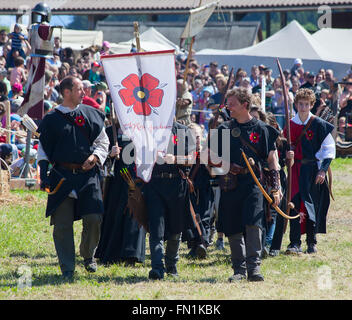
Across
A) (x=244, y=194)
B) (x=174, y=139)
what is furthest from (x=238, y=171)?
(x=174, y=139)

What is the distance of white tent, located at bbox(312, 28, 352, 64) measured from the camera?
77.6 feet

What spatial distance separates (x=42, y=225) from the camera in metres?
10.1

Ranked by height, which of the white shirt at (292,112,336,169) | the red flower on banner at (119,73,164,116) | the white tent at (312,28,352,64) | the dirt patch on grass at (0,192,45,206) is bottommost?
the dirt patch on grass at (0,192,45,206)

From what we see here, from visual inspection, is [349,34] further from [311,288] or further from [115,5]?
[311,288]

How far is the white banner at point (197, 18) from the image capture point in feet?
37.2

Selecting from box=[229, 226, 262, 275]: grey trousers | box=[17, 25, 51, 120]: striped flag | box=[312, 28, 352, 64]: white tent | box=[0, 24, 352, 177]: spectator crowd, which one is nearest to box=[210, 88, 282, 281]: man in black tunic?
box=[229, 226, 262, 275]: grey trousers

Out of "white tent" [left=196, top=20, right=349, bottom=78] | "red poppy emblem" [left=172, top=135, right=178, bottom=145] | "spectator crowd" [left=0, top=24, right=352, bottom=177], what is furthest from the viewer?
"white tent" [left=196, top=20, right=349, bottom=78]

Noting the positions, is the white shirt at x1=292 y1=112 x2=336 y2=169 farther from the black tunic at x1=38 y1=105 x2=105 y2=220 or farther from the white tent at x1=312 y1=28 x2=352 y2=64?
the white tent at x1=312 y1=28 x2=352 y2=64

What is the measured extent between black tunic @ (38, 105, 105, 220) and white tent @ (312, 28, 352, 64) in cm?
1723

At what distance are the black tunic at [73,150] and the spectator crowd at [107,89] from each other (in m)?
1.48

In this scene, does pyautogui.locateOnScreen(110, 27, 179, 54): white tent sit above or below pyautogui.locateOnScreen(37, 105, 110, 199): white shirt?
above

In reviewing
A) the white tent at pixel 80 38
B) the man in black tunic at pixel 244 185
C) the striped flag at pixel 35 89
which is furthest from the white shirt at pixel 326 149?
the white tent at pixel 80 38

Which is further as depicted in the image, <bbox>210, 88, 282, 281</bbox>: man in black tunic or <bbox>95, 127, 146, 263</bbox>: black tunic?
<bbox>95, 127, 146, 263</bbox>: black tunic

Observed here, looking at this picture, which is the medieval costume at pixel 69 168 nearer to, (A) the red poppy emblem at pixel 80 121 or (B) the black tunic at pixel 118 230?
(A) the red poppy emblem at pixel 80 121
